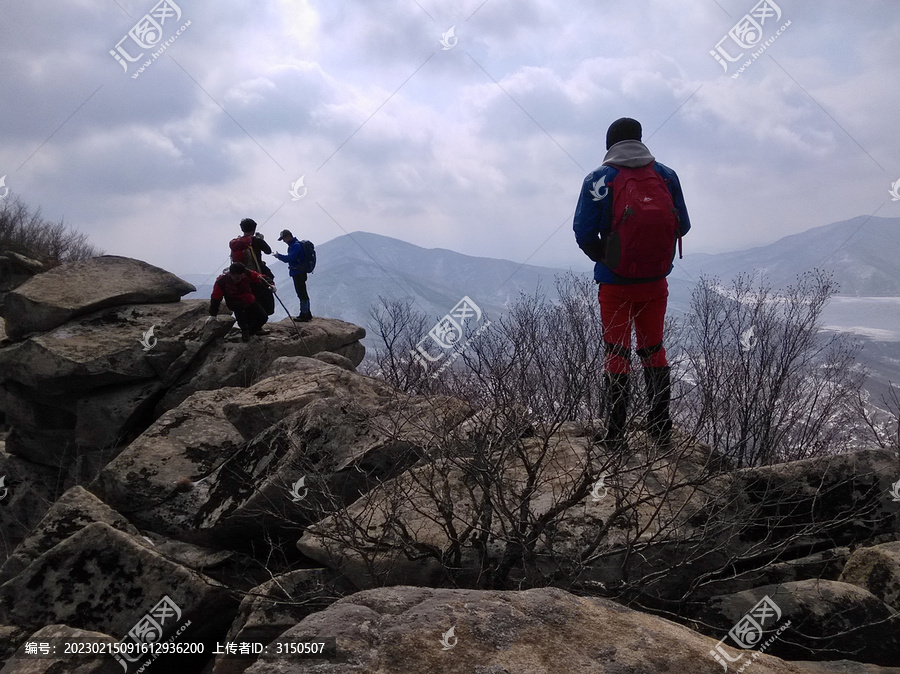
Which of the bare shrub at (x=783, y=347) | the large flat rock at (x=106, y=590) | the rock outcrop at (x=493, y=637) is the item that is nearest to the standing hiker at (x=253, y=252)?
the large flat rock at (x=106, y=590)

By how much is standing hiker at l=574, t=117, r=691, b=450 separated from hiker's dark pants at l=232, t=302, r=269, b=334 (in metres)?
7.31

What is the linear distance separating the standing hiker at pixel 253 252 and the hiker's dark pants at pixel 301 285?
52 cm

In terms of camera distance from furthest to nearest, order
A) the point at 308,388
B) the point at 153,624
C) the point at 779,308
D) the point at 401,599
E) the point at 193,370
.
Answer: the point at 779,308 → the point at 193,370 → the point at 308,388 → the point at 153,624 → the point at 401,599

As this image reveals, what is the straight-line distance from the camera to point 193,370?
10.1 m

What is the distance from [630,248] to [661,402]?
3.58 ft

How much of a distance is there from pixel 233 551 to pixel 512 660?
390 centimetres

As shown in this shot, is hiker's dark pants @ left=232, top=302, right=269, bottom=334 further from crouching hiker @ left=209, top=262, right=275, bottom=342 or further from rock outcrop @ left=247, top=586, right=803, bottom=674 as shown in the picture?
rock outcrop @ left=247, top=586, right=803, bottom=674

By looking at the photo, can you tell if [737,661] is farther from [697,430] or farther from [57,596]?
[57,596]

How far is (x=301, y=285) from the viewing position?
36.7 ft

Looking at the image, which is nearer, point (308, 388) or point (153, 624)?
point (153, 624)

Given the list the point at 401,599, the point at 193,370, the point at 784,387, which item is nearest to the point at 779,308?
the point at 784,387

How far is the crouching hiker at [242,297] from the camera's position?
9.70 m

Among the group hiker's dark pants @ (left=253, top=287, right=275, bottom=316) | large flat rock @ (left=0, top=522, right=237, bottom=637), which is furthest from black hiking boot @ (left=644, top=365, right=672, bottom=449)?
hiker's dark pants @ (left=253, top=287, right=275, bottom=316)

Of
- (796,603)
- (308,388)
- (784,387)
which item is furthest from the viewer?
(784,387)
